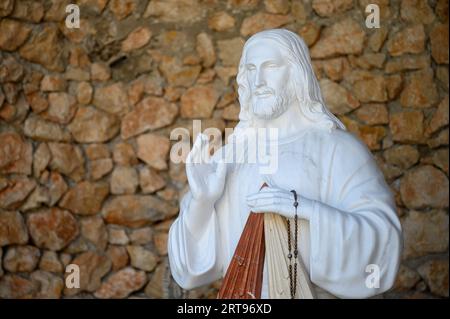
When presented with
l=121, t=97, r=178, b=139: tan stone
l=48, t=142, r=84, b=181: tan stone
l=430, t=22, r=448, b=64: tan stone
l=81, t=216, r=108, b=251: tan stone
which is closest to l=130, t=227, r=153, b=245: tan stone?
l=81, t=216, r=108, b=251: tan stone

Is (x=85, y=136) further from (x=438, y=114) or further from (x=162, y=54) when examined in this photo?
(x=438, y=114)

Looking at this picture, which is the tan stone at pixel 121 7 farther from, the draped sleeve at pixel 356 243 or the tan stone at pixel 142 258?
the draped sleeve at pixel 356 243

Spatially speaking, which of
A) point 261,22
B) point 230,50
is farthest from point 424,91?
point 230,50

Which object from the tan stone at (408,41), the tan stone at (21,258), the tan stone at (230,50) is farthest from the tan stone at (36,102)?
the tan stone at (408,41)

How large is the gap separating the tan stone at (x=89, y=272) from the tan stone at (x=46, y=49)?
4.24 feet

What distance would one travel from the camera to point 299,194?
2.89m

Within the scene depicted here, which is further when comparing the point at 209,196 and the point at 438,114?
the point at 438,114

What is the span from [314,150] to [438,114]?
7.60ft

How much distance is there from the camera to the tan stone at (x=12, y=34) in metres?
5.00

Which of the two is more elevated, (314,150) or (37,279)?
(314,150)

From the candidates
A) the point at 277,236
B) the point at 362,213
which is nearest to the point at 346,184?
the point at 362,213

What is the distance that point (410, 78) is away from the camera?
5086 millimetres

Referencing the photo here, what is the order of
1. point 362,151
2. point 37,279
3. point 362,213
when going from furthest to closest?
1. point 37,279
2. point 362,151
3. point 362,213

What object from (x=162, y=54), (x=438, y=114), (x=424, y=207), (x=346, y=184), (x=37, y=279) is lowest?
(x=37, y=279)
